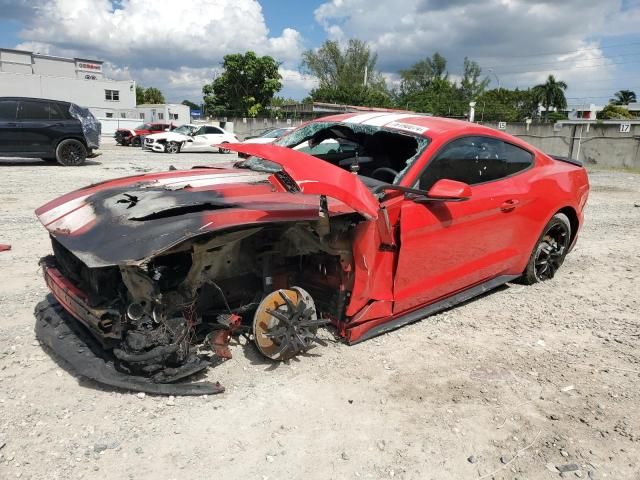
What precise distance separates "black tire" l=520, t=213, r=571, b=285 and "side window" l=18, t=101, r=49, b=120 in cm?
1221

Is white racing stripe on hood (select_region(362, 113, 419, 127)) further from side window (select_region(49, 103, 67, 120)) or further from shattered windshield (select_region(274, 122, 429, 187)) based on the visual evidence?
side window (select_region(49, 103, 67, 120))

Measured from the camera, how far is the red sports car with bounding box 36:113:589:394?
2.69 meters

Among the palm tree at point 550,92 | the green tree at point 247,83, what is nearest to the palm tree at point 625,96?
the palm tree at point 550,92

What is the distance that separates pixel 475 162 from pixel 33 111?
12.1m

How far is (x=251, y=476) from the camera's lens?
2.29 m

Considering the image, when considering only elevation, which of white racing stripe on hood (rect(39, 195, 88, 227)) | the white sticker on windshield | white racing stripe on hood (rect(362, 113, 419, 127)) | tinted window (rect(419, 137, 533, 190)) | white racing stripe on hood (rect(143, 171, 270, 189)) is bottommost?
white racing stripe on hood (rect(39, 195, 88, 227))

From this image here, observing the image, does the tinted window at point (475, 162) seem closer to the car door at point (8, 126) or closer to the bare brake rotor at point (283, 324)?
the bare brake rotor at point (283, 324)


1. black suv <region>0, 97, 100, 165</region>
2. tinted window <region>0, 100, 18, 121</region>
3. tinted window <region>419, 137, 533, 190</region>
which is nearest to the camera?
tinted window <region>419, 137, 533, 190</region>

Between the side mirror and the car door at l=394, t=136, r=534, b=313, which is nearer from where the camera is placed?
the side mirror

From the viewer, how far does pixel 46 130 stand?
1270 cm

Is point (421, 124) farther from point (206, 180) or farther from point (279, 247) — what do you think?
point (206, 180)

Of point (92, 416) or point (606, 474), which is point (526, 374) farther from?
point (92, 416)

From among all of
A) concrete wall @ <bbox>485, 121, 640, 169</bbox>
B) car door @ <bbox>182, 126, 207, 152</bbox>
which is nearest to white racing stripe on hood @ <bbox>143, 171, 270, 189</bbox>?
car door @ <bbox>182, 126, 207, 152</bbox>

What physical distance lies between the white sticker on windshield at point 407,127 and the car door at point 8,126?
1154 centimetres
